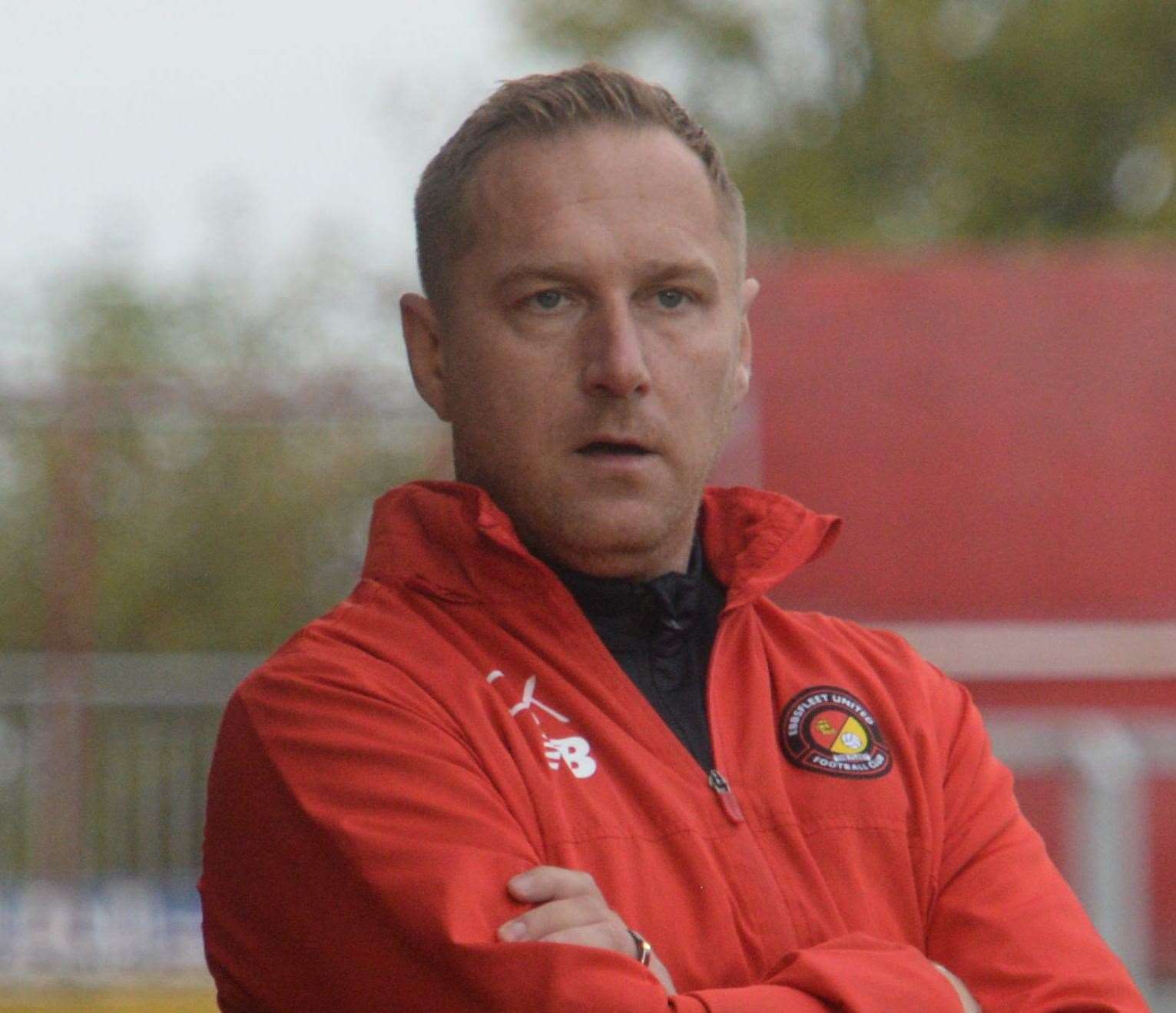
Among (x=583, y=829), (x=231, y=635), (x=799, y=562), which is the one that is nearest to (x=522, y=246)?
(x=799, y=562)

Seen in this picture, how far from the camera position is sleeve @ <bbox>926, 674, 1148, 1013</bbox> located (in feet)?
8.14

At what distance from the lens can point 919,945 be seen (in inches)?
99.7

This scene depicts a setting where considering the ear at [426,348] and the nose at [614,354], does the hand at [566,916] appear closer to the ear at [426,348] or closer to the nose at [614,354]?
the nose at [614,354]

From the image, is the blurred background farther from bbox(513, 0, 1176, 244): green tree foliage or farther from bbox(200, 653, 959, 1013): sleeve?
bbox(513, 0, 1176, 244): green tree foliage

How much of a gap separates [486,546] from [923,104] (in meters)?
21.3

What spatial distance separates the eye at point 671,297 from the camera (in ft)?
8.40

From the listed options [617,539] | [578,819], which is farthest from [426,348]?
[578,819]

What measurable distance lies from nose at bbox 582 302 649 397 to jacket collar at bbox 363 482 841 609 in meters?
0.20

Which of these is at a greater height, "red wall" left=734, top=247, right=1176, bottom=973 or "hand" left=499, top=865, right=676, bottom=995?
"hand" left=499, top=865, right=676, bottom=995

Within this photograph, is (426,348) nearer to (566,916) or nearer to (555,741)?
(555,741)

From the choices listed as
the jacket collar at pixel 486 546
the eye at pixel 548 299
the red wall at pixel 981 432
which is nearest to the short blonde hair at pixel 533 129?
the eye at pixel 548 299

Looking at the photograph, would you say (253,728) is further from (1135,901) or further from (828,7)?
(828,7)

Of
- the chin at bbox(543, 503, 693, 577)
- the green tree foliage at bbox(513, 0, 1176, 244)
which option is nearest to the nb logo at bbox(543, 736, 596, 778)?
the chin at bbox(543, 503, 693, 577)

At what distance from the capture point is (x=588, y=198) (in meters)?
2.54
